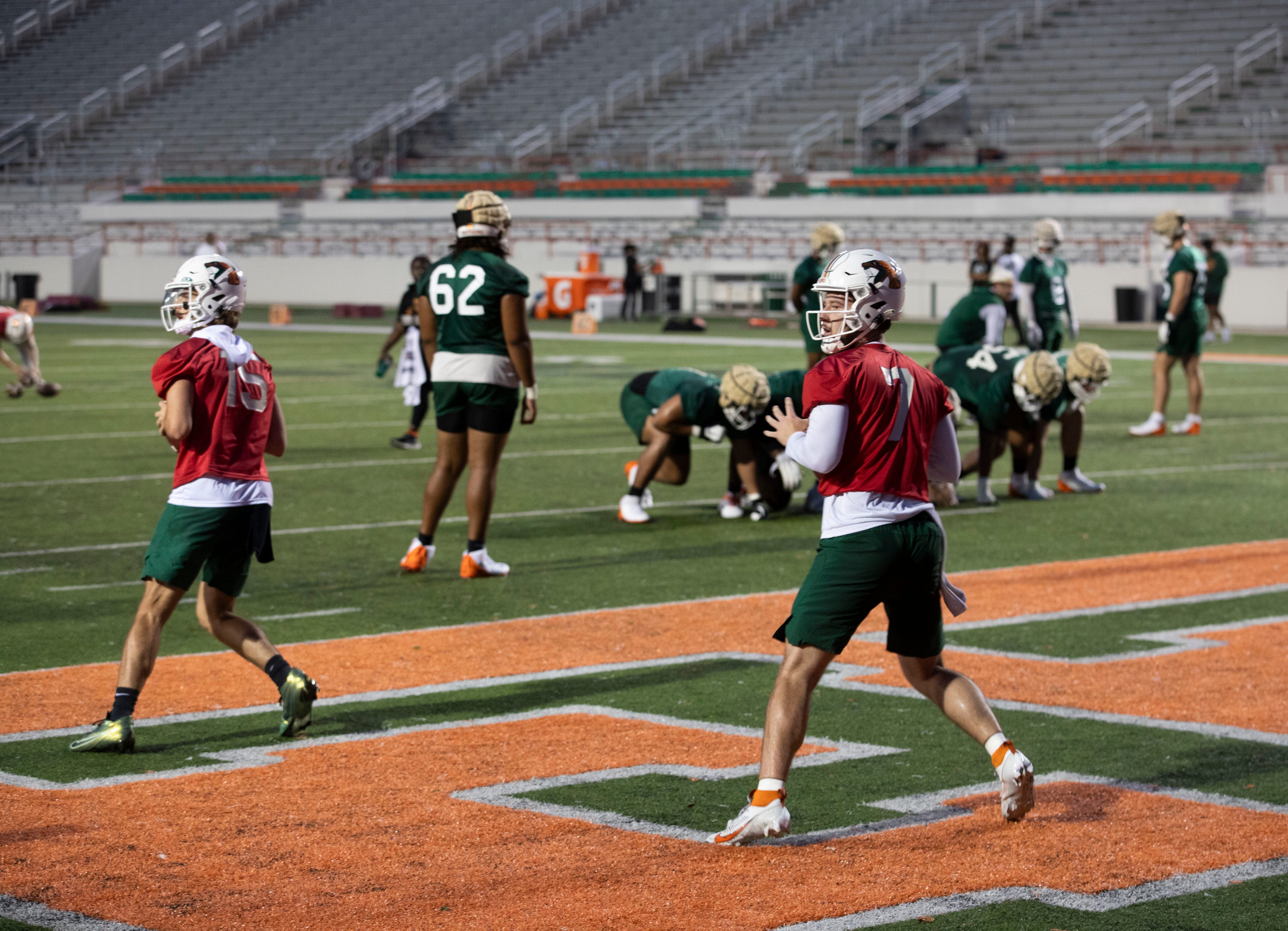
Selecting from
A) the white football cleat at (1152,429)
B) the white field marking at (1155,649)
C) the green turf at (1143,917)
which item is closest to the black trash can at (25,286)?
the white football cleat at (1152,429)

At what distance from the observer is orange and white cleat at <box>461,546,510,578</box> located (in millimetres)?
9336

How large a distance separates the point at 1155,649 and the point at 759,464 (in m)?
4.03

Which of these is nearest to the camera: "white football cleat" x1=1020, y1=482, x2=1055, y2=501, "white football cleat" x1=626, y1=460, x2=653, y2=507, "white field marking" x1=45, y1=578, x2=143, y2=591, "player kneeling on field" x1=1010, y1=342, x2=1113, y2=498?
"white field marking" x1=45, y1=578, x2=143, y2=591

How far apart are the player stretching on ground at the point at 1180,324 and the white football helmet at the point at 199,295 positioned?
10.8 metres

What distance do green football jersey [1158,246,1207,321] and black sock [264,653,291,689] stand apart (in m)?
11.1

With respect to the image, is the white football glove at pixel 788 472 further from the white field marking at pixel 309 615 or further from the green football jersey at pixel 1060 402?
the white field marking at pixel 309 615

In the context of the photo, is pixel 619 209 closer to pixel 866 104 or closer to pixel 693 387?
pixel 866 104

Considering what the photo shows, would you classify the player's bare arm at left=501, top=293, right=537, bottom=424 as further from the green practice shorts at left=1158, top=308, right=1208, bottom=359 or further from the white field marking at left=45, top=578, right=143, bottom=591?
the green practice shorts at left=1158, top=308, right=1208, bottom=359

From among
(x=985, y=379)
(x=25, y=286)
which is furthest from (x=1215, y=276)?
(x=25, y=286)

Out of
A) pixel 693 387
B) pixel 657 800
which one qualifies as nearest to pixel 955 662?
pixel 657 800

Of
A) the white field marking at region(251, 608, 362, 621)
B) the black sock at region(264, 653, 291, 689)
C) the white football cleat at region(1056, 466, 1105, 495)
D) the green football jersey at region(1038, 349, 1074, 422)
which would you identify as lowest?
the white field marking at region(251, 608, 362, 621)

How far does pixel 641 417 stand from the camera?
11.3m

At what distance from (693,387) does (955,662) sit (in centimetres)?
372

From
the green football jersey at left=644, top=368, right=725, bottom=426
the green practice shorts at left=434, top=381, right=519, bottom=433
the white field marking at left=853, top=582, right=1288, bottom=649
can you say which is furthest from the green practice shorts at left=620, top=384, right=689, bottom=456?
the white field marking at left=853, top=582, right=1288, bottom=649
